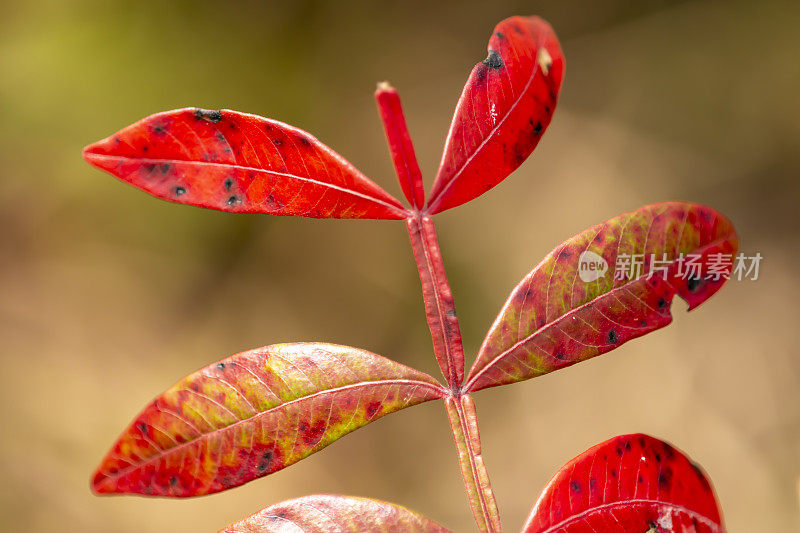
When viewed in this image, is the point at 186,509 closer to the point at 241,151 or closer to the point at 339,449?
the point at 339,449

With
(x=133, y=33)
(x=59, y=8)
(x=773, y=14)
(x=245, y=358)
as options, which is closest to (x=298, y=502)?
(x=245, y=358)

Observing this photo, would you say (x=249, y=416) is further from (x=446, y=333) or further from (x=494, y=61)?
(x=494, y=61)

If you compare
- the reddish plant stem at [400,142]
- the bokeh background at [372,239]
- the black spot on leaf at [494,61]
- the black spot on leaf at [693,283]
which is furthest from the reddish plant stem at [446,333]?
the bokeh background at [372,239]

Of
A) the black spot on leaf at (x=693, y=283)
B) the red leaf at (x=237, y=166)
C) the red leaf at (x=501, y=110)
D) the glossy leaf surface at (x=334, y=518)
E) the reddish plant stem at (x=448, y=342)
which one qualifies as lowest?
the glossy leaf surface at (x=334, y=518)

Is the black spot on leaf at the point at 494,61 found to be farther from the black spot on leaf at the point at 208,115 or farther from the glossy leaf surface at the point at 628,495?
the glossy leaf surface at the point at 628,495

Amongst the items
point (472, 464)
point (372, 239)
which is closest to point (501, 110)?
point (472, 464)

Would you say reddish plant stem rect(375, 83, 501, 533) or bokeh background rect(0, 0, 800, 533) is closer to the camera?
reddish plant stem rect(375, 83, 501, 533)

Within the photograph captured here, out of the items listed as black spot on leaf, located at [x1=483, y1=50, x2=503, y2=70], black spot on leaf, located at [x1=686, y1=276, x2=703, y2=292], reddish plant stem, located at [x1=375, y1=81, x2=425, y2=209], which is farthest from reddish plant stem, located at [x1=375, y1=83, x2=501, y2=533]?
black spot on leaf, located at [x1=686, y1=276, x2=703, y2=292]

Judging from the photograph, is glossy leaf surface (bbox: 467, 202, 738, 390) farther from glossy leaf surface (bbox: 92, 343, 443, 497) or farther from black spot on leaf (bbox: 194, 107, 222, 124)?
black spot on leaf (bbox: 194, 107, 222, 124)
